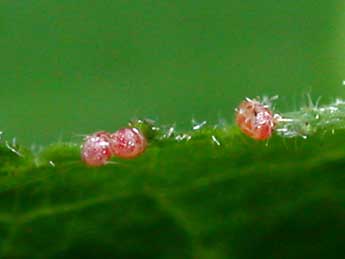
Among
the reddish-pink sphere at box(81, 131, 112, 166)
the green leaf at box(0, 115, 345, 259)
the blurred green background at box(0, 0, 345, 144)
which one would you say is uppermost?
the blurred green background at box(0, 0, 345, 144)

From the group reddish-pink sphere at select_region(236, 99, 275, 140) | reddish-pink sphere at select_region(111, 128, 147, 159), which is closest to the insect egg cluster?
reddish-pink sphere at select_region(111, 128, 147, 159)

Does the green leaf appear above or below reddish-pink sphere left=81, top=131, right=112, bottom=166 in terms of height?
below

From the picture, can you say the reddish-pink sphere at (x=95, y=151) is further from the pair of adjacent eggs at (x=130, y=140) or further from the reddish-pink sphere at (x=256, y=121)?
the reddish-pink sphere at (x=256, y=121)

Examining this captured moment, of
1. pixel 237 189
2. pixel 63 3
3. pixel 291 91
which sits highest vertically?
pixel 63 3

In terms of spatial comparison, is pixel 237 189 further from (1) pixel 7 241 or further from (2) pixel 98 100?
(2) pixel 98 100

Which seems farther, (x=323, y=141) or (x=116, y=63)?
(x=116, y=63)

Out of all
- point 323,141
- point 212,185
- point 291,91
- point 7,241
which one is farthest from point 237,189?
point 291,91

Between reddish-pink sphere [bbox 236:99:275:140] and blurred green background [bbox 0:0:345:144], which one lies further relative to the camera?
blurred green background [bbox 0:0:345:144]

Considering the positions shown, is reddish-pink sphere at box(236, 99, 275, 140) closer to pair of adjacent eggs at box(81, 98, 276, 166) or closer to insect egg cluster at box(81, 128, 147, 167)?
pair of adjacent eggs at box(81, 98, 276, 166)
